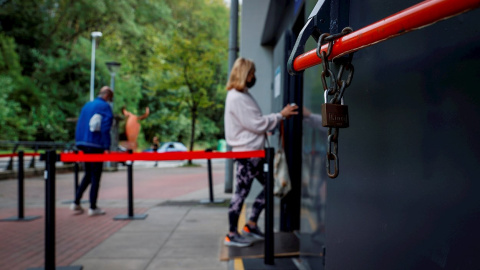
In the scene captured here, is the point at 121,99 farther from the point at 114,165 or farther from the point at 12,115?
the point at 114,165

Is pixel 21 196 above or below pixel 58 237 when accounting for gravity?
above

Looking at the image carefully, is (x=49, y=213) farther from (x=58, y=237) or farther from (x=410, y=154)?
(x=410, y=154)

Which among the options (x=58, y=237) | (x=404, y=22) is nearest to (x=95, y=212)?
(x=58, y=237)

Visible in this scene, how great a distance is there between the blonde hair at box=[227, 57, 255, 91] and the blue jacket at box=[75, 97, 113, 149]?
2.76 metres

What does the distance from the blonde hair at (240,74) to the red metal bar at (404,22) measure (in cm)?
281

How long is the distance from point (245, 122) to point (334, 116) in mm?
2773

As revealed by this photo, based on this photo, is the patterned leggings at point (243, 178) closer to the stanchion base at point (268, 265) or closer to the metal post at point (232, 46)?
the stanchion base at point (268, 265)

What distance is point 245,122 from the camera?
3.90m

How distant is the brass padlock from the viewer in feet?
3.67

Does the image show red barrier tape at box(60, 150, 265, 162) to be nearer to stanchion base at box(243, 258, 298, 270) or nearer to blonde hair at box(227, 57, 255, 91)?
blonde hair at box(227, 57, 255, 91)

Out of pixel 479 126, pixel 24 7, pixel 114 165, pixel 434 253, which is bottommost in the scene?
pixel 114 165

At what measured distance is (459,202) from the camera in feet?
3.29

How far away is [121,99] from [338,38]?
28719 millimetres

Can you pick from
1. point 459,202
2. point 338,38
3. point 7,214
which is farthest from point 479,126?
point 7,214
